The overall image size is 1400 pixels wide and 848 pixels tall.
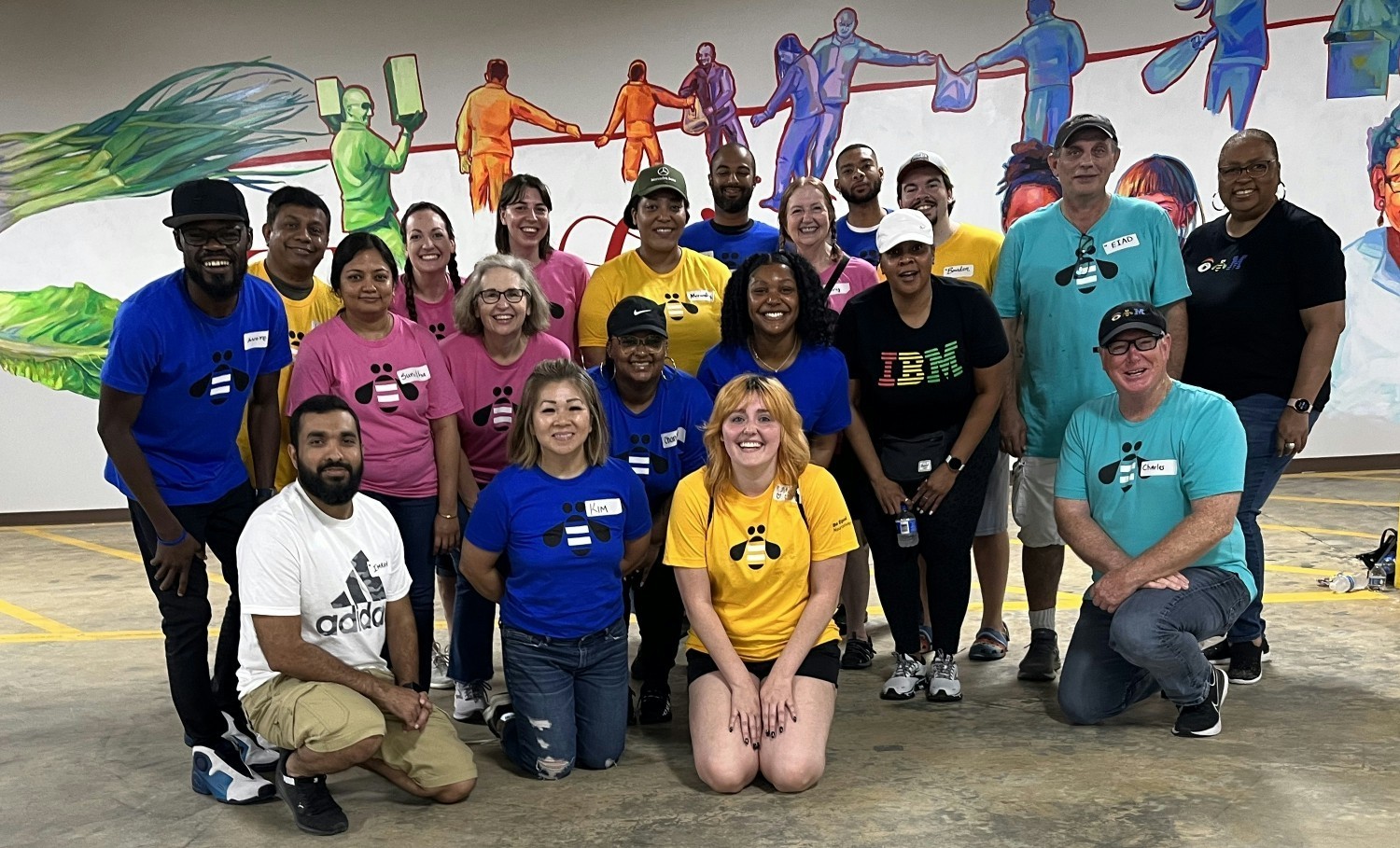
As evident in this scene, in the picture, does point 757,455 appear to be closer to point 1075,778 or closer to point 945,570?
point 945,570

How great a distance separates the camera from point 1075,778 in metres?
3.86

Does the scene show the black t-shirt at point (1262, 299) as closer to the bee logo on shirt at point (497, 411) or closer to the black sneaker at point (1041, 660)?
the black sneaker at point (1041, 660)

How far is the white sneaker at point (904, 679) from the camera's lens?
4.75 metres

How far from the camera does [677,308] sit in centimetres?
497

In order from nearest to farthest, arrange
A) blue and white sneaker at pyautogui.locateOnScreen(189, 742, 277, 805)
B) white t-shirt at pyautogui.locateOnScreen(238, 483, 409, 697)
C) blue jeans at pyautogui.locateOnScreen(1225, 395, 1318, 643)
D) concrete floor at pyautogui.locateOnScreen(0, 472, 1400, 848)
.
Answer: concrete floor at pyautogui.locateOnScreen(0, 472, 1400, 848)
white t-shirt at pyautogui.locateOnScreen(238, 483, 409, 697)
blue and white sneaker at pyautogui.locateOnScreen(189, 742, 277, 805)
blue jeans at pyautogui.locateOnScreen(1225, 395, 1318, 643)

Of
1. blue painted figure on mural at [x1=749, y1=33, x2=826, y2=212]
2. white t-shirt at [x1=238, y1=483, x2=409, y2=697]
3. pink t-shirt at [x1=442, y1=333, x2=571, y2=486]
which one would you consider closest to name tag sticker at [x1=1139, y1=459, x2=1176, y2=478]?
pink t-shirt at [x1=442, y1=333, x2=571, y2=486]

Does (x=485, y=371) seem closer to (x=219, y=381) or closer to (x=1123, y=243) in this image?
(x=219, y=381)

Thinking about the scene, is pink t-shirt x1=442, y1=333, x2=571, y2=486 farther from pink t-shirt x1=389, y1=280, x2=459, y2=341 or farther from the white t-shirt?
the white t-shirt

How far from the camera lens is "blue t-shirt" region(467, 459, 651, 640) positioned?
4066mm

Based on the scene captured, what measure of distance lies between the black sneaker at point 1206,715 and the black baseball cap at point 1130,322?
121 centimetres

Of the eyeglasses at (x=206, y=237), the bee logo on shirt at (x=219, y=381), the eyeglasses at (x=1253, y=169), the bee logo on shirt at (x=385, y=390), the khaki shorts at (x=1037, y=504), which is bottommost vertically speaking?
the khaki shorts at (x=1037, y=504)

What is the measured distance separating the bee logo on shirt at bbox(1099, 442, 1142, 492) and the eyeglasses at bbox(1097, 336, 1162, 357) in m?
0.34

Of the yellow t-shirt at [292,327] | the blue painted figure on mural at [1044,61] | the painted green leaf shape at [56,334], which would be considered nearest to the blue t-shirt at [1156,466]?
the yellow t-shirt at [292,327]

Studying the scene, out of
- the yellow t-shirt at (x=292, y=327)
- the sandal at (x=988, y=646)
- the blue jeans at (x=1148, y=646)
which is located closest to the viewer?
the blue jeans at (x=1148, y=646)
